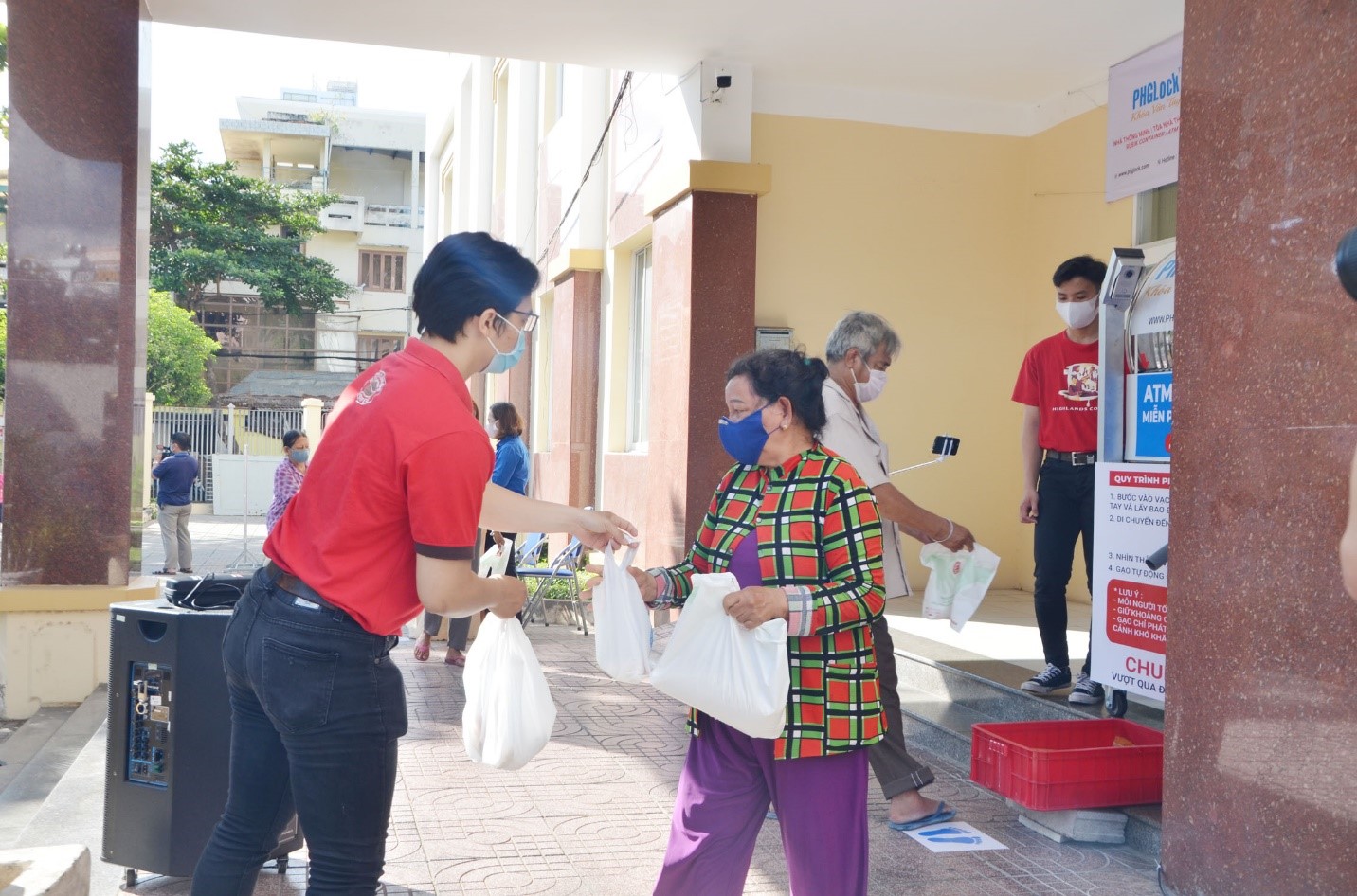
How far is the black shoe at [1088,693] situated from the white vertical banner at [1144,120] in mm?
3694

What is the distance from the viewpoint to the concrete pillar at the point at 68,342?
743cm

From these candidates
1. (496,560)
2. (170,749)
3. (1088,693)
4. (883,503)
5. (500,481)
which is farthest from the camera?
(500,481)

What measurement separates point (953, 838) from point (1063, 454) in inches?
79.8

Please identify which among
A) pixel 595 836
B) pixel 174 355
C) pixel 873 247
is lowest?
pixel 595 836

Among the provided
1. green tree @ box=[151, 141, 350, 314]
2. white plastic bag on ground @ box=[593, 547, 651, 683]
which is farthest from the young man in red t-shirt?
green tree @ box=[151, 141, 350, 314]

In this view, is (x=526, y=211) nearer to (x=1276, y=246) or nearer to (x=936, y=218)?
(x=936, y=218)

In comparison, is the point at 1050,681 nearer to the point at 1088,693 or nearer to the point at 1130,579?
the point at 1088,693

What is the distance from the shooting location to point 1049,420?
6.05 metres

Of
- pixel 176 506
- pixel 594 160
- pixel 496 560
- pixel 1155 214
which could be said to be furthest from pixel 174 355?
pixel 1155 214

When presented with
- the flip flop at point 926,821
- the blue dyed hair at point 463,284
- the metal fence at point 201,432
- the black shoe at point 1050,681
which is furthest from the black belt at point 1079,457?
the metal fence at point 201,432

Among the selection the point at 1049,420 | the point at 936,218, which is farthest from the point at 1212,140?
the point at 936,218

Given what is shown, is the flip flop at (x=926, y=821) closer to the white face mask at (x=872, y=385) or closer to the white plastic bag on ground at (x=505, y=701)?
the white face mask at (x=872, y=385)

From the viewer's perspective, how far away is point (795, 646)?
3242 millimetres

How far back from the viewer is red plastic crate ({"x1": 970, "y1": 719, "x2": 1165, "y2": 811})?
15.7 feet
